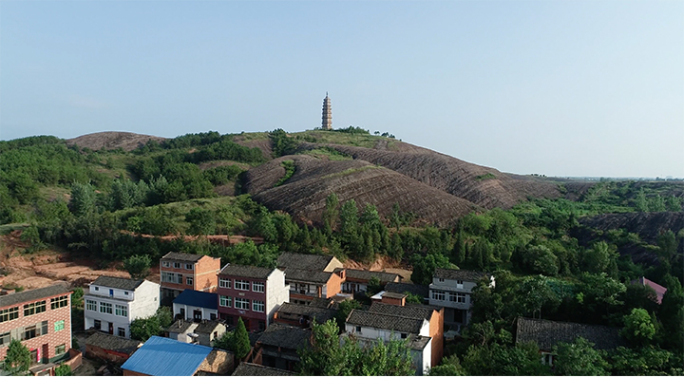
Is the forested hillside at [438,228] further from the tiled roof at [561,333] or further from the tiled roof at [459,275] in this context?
the tiled roof at [459,275]

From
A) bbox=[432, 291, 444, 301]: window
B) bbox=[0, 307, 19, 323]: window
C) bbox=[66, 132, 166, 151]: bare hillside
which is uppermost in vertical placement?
bbox=[66, 132, 166, 151]: bare hillside

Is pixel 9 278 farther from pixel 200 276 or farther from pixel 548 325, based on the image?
pixel 548 325

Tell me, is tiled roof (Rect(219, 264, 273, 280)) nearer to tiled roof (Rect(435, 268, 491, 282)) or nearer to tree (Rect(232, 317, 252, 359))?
tree (Rect(232, 317, 252, 359))

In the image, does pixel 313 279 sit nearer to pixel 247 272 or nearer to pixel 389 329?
pixel 247 272

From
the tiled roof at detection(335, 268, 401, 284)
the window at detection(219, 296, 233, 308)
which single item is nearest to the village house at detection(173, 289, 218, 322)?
the window at detection(219, 296, 233, 308)

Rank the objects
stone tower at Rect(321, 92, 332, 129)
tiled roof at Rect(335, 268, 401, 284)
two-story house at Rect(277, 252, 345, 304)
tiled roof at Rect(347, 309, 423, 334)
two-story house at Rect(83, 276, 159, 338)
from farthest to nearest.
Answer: stone tower at Rect(321, 92, 332, 129) < tiled roof at Rect(335, 268, 401, 284) < two-story house at Rect(277, 252, 345, 304) < two-story house at Rect(83, 276, 159, 338) < tiled roof at Rect(347, 309, 423, 334)

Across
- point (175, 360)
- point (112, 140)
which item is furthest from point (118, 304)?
point (112, 140)

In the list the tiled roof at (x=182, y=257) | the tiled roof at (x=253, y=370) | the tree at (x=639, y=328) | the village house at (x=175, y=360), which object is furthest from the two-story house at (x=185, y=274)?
the tree at (x=639, y=328)

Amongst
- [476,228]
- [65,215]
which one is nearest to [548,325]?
[476,228]
